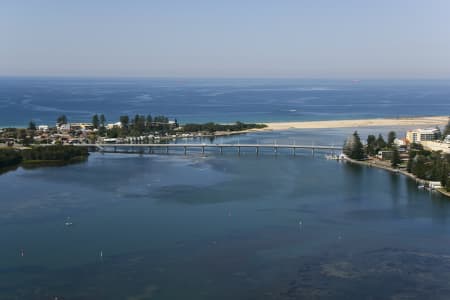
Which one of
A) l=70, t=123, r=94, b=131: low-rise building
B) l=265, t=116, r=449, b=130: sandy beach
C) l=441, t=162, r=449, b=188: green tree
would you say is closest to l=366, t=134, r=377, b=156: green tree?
l=441, t=162, r=449, b=188: green tree

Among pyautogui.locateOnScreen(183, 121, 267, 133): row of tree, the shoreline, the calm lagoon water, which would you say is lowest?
the calm lagoon water

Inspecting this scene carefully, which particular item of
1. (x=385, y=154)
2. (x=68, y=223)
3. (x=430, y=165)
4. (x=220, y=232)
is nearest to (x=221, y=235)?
(x=220, y=232)

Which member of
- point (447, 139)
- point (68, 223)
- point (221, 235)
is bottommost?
point (221, 235)

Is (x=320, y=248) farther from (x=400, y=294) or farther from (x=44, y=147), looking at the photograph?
(x=44, y=147)

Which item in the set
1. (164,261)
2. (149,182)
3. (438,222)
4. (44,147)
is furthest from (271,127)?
(164,261)

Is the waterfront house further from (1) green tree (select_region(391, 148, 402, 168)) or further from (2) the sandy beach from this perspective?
(2) the sandy beach

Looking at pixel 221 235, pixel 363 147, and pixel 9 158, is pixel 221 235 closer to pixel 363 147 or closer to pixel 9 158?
pixel 9 158
